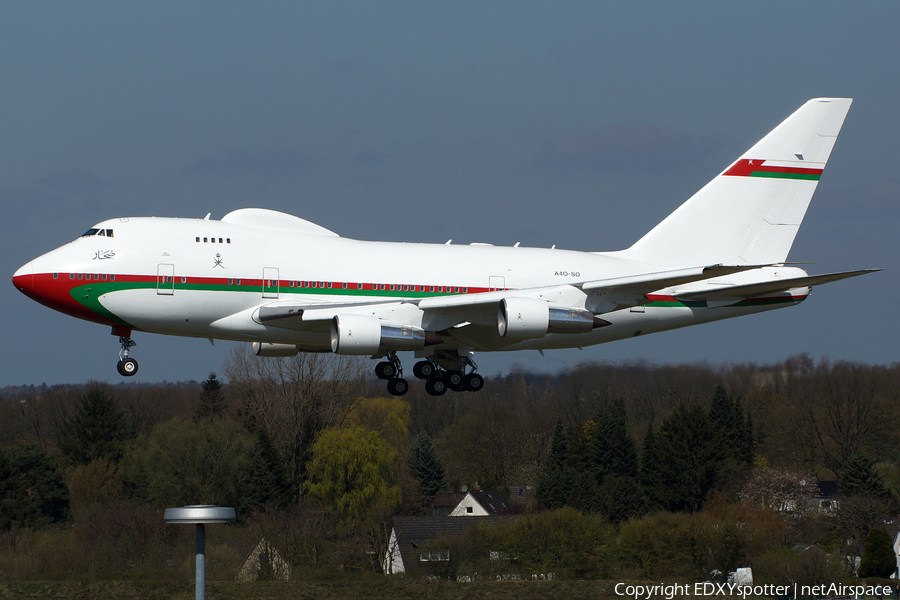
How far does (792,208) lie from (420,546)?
1361 inches

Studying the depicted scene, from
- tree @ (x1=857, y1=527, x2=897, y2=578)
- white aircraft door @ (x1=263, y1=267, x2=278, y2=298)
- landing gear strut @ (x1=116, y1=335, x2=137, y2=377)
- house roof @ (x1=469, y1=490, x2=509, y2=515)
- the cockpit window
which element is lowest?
tree @ (x1=857, y1=527, x2=897, y2=578)

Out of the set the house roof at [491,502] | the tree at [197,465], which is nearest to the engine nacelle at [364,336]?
the tree at [197,465]

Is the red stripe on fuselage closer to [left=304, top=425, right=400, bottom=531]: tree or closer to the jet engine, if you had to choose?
the jet engine

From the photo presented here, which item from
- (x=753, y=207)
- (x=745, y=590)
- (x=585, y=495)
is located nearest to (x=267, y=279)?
(x=753, y=207)

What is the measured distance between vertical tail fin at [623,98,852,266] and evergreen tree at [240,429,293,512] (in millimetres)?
51318

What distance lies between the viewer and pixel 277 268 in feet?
105

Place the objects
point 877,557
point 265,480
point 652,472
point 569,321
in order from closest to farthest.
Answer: point 569,321, point 877,557, point 265,480, point 652,472

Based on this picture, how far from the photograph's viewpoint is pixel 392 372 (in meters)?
36.2

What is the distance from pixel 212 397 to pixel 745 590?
68.7m

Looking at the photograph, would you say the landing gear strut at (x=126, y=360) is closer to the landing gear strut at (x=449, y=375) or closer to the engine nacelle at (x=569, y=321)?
the landing gear strut at (x=449, y=375)

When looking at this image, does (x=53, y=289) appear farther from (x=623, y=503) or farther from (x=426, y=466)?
(x=426, y=466)

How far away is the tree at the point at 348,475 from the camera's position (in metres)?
86.0

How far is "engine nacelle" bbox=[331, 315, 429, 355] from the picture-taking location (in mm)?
30875

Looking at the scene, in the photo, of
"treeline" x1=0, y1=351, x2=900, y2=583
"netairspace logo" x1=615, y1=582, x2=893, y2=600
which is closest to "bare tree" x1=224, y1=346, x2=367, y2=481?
"treeline" x1=0, y1=351, x2=900, y2=583
